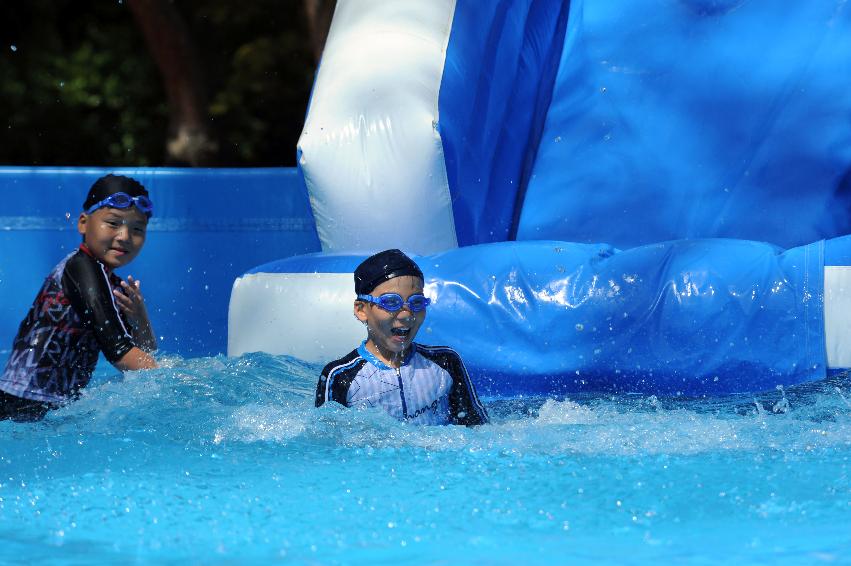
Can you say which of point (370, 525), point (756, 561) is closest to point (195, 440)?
point (370, 525)

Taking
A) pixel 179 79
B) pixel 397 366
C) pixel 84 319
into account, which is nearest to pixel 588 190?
pixel 397 366

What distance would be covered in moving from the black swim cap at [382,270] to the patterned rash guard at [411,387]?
155 millimetres

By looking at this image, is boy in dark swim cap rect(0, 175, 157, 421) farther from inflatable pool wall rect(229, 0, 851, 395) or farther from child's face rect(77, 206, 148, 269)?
inflatable pool wall rect(229, 0, 851, 395)

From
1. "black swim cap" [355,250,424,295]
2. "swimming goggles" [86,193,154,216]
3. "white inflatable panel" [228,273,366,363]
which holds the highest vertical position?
"swimming goggles" [86,193,154,216]

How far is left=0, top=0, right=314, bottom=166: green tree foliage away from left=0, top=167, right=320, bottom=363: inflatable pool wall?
3197 millimetres

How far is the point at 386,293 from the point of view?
2514mm

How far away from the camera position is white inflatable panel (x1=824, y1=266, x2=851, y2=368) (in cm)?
290

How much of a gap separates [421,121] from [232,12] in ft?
15.5

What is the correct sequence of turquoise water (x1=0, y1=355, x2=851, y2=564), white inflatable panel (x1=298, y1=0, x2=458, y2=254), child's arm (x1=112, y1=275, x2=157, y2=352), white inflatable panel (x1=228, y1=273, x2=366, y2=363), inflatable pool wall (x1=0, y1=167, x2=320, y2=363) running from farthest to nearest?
inflatable pool wall (x1=0, y1=167, x2=320, y2=363), white inflatable panel (x1=298, y1=0, x2=458, y2=254), white inflatable panel (x1=228, y1=273, x2=366, y2=363), child's arm (x1=112, y1=275, x2=157, y2=352), turquoise water (x1=0, y1=355, x2=851, y2=564)

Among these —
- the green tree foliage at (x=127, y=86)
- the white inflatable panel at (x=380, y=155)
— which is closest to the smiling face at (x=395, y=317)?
the white inflatable panel at (x=380, y=155)

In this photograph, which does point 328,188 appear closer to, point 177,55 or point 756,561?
point 756,561

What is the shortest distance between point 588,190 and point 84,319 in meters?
1.70

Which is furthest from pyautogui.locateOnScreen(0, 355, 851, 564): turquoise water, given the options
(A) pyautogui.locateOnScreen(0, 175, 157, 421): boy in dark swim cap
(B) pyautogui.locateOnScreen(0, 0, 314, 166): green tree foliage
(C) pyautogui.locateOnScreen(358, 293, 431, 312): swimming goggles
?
(B) pyautogui.locateOnScreen(0, 0, 314, 166): green tree foliage

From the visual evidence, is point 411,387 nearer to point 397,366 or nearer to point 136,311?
point 397,366
